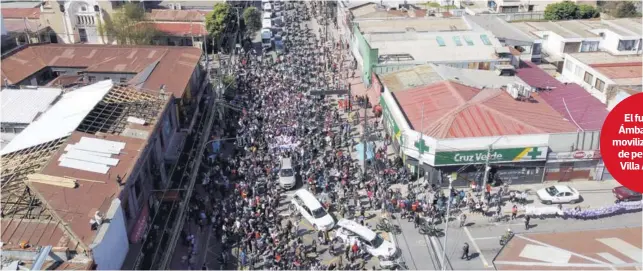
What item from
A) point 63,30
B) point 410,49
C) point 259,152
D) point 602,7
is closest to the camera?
point 259,152

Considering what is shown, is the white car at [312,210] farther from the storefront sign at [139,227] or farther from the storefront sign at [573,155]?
the storefront sign at [573,155]

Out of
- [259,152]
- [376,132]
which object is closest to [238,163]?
[259,152]

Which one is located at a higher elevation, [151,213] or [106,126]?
[106,126]

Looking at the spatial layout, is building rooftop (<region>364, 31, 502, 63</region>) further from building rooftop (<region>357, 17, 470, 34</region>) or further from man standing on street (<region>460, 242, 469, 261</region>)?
man standing on street (<region>460, 242, 469, 261</region>)

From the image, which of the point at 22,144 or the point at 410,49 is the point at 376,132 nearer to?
the point at 410,49

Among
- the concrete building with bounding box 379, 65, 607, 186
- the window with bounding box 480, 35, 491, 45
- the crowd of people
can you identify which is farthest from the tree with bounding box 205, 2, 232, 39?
the concrete building with bounding box 379, 65, 607, 186

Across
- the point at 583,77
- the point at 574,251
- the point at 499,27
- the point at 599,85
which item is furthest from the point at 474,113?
the point at 499,27

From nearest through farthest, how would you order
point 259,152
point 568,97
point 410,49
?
point 259,152
point 568,97
point 410,49
